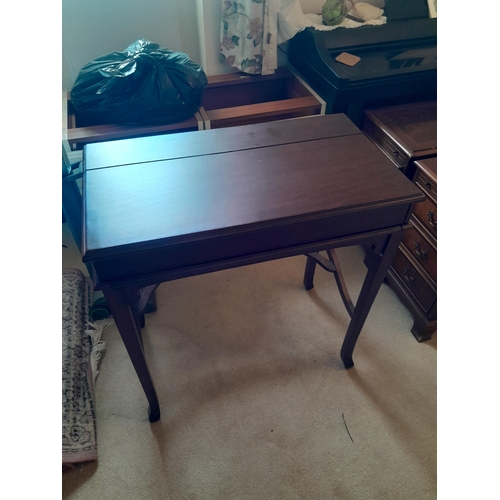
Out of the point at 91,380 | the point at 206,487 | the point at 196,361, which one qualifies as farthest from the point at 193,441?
the point at 91,380

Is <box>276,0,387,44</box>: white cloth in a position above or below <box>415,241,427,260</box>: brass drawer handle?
above

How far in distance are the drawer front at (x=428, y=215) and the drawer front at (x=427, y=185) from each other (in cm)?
2

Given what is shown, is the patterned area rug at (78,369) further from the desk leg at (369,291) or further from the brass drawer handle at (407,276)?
the brass drawer handle at (407,276)

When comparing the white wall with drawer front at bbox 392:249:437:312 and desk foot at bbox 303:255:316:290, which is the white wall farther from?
drawer front at bbox 392:249:437:312

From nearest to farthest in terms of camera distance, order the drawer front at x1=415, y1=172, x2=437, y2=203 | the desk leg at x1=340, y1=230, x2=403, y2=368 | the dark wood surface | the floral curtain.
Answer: the desk leg at x1=340, y1=230, x2=403, y2=368
the drawer front at x1=415, y1=172, x2=437, y2=203
the dark wood surface
the floral curtain

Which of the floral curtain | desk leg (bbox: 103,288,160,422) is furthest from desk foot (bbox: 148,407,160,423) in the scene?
the floral curtain

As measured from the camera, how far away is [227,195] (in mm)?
890

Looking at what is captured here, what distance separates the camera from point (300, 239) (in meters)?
0.91

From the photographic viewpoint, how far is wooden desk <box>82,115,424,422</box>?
81 cm

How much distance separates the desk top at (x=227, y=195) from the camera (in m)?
0.80

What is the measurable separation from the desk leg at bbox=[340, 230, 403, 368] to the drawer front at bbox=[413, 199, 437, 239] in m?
0.35

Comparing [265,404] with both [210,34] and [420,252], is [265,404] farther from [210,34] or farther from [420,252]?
[210,34]

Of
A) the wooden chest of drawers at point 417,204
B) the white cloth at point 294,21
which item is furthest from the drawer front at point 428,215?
the white cloth at point 294,21

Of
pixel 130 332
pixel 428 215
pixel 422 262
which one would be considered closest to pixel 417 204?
pixel 428 215
